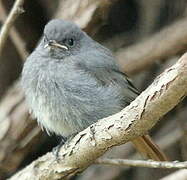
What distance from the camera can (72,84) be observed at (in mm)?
4012

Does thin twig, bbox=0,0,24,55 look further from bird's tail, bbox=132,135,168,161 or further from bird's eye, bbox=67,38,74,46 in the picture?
bird's tail, bbox=132,135,168,161

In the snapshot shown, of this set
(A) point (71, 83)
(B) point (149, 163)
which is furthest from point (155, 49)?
(B) point (149, 163)

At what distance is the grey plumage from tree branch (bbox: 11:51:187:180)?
0.96 ft

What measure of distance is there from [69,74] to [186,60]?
1.49 metres

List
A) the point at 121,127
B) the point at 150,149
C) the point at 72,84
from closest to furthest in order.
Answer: the point at 121,127
the point at 72,84
the point at 150,149

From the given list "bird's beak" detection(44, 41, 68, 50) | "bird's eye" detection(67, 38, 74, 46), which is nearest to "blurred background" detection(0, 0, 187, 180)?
"bird's eye" detection(67, 38, 74, 46)

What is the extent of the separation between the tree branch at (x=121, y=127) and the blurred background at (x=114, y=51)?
3.12 ft

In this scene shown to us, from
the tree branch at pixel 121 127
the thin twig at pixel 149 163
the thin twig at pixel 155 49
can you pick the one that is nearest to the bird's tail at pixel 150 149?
the thin twig at pixel 149 163

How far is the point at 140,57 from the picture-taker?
5047 mm

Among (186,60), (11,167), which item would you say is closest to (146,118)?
(186,60)

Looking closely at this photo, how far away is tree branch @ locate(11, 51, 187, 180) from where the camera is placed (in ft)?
9.08

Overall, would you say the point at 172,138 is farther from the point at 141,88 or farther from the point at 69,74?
the point at 69,74

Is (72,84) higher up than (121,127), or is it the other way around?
(72,84)

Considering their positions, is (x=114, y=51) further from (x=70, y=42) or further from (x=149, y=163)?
(x=149, y=163)
